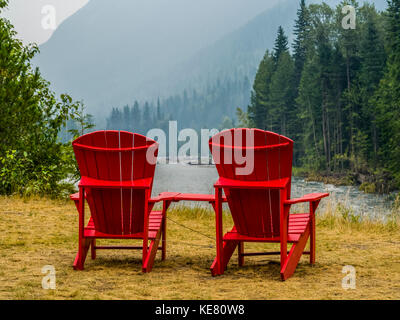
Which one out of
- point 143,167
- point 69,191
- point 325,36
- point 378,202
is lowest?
point 378,202

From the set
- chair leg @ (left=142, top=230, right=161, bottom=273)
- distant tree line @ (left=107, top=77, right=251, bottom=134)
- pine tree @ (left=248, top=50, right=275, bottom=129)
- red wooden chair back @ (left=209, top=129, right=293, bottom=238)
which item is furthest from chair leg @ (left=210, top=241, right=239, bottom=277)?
distant tree line @ (left=107, top=77, right=251, bottom=134)

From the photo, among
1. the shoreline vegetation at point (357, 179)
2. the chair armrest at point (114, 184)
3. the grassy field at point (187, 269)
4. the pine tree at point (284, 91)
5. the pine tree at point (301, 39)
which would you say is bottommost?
the shoreline vegetation at point (357, 179)

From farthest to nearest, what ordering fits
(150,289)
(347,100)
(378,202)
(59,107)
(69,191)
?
(347,100) → (378,202) → (59,107) → (69,191) → (150,289)

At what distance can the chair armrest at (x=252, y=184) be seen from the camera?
377 centimetres

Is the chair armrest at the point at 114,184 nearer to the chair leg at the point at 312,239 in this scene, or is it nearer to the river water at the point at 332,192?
the chair leg at the point at 312,239

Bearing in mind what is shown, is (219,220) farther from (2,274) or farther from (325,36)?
(325,36)

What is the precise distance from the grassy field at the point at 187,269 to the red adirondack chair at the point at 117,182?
1.14ft

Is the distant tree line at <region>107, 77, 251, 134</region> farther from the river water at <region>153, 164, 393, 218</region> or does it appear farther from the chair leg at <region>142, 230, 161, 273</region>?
the chair leg at <region>142, 230, 161, 273</region>

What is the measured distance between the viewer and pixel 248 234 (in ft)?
13.4

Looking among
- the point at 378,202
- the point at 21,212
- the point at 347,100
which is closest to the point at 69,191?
the point at 21,212

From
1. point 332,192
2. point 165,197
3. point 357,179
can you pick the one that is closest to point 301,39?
point 357,179

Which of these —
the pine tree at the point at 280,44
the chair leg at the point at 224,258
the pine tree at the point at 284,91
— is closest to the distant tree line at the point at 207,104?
the pine tree at the point at 280,44

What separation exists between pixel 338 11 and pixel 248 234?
47700 mm

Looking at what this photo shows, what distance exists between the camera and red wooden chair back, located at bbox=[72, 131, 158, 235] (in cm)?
398
